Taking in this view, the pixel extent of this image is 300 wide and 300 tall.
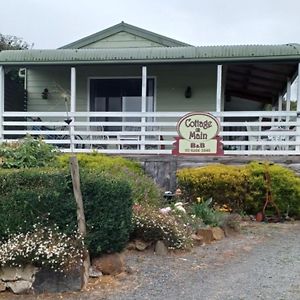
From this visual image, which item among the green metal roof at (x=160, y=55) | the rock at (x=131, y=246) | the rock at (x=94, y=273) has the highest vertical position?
the green metal roof at (x=160, y=55)

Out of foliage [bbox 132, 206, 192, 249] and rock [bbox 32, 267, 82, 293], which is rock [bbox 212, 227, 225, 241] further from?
rock [bbox 32, 267, 82, 293]

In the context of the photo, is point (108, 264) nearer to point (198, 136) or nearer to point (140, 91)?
point (198, 136)

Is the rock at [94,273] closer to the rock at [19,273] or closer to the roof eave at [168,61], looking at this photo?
the rock at [19,273]

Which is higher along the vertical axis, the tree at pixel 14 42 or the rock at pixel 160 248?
the tree at pixel 14 42

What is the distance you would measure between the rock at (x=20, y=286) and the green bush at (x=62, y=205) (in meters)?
0.51

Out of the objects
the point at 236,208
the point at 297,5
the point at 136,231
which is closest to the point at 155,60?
the point at 236,208

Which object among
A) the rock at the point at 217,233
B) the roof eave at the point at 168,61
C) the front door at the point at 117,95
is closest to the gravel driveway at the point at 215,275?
the rock at the point at 217,233

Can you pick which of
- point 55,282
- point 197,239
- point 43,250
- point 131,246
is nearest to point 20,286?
point 55,282

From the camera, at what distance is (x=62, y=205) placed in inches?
196

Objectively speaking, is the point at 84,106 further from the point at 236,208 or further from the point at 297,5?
the point at 297,5

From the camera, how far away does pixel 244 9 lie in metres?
18.5

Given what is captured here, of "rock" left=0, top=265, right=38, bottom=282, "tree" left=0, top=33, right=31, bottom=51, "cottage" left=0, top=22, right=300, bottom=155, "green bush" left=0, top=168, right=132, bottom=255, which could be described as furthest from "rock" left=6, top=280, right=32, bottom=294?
"tree" left=0, top=33, right=31, bottom=51

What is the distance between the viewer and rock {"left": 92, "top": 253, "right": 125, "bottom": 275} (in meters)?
5.21

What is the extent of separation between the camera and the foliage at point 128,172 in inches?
283
